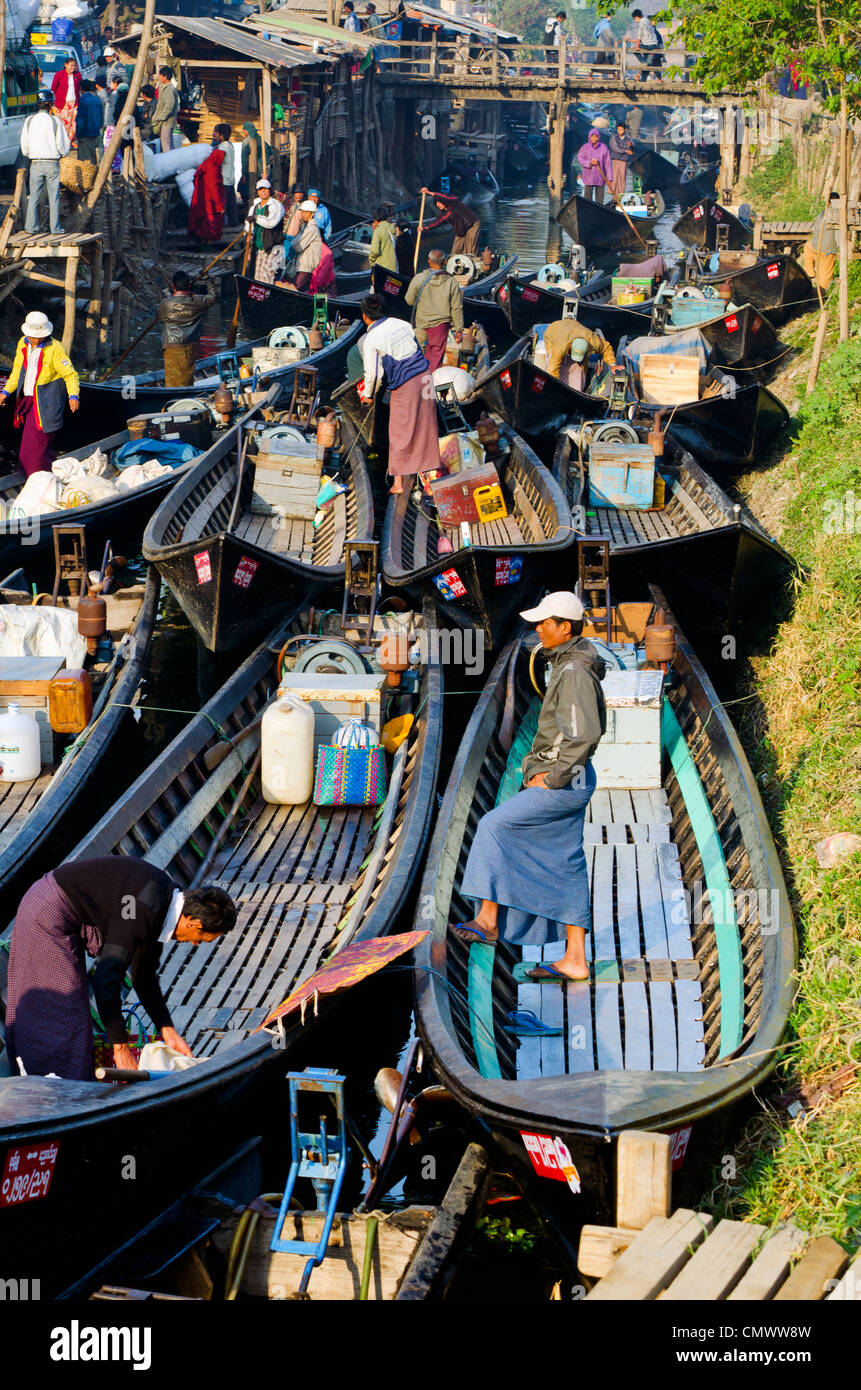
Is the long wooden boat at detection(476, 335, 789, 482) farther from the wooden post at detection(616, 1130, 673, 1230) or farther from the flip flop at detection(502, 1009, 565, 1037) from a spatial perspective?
the wooden post at detection(616, 1130, 673, 1230)

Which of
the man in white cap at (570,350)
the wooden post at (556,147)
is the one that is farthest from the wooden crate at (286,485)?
the wooden post at (556,147)

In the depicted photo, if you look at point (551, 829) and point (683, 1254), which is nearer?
point (683, 1254)

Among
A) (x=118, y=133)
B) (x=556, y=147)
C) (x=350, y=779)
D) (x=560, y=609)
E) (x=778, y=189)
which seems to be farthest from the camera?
(x=556, y=147)

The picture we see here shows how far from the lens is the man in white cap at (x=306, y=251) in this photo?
2227 cm

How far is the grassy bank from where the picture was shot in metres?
5.51

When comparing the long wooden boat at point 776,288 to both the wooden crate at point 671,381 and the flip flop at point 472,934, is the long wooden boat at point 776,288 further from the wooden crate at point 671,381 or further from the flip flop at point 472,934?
the flip flop at point 472,934

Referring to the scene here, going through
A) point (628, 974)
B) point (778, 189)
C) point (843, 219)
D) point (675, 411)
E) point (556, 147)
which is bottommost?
point (628, 974)

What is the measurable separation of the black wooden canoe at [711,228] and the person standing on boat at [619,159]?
546 centimetres

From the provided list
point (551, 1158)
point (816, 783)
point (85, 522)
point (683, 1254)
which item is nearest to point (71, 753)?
point (85, 522)

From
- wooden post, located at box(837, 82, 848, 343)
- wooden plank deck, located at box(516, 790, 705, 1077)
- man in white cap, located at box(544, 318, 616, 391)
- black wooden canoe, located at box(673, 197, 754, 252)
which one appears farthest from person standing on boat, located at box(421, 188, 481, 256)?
wooden plank deck, located at box(516, 790, 705, 1077)

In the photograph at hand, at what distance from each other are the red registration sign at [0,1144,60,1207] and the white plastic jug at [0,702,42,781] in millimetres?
4345

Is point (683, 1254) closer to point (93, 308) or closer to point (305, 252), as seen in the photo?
point (93, 308)

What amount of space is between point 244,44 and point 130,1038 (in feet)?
87.7

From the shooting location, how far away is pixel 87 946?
557 cm
